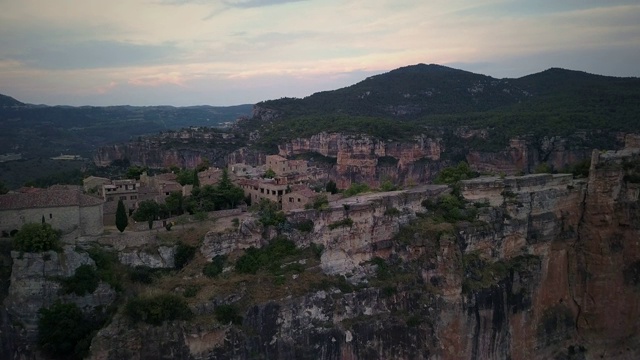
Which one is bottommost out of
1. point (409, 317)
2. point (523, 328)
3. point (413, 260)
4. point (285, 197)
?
point (523, 328)

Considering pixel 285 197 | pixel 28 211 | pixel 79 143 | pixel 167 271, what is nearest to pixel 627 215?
pixel 285 197

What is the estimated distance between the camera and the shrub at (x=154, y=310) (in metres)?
24.2

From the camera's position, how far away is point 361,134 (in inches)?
3063

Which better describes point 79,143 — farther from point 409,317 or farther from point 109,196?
point 409,317

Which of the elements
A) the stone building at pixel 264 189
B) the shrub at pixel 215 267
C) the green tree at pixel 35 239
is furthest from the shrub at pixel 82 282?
the stone building at pixel 264 189

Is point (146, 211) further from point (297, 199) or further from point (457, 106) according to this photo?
point (457, 106)

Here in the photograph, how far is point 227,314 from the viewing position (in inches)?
992

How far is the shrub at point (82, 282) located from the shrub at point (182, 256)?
380 cm

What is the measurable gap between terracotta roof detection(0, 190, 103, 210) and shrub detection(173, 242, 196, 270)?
524cm

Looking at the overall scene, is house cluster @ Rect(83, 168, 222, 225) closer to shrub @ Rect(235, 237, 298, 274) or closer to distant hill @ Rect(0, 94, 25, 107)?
shrub @ Rect(235, 237, 298, 274)

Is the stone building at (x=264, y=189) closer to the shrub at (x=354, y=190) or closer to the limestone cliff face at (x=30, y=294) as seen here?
the shrub at (x=354, y=190)

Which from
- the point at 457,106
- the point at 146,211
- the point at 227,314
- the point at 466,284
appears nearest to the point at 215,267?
the point at 227,314

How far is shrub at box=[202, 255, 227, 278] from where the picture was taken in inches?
1060

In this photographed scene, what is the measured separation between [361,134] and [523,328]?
4784 cm
